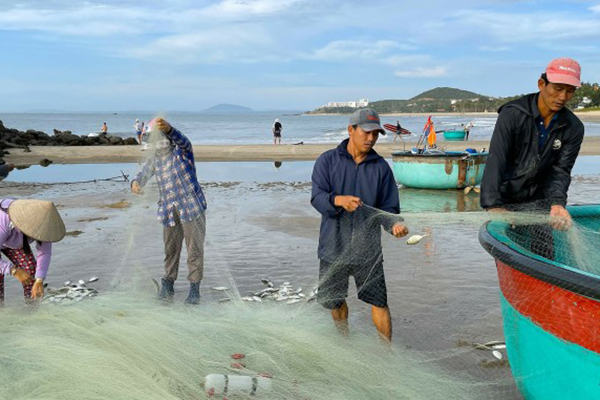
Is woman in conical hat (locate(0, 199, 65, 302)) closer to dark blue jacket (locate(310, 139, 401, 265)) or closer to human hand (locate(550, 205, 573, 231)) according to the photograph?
dark blue jacket (locate(310, 139, 401, 265))

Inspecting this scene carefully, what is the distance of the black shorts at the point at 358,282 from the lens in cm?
377

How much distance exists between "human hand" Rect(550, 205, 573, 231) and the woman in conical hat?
324 centimetres

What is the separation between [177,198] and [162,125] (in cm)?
69

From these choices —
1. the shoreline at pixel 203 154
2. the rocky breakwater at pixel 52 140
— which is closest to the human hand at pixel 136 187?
the shoreline at pixel 203 154

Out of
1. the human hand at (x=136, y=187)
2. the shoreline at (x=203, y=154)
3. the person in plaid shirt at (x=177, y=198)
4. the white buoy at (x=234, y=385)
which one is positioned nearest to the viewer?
the white buoy at (x=234, y=385)

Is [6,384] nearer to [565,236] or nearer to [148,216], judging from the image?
[565,236]

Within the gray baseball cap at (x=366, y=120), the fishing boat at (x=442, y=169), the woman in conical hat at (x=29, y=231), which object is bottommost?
the fishing boat at (x=442, y=169)

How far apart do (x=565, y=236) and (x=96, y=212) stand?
31.1 feet

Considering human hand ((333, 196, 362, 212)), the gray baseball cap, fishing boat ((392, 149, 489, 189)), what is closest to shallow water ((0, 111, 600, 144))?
the gray baseball cap

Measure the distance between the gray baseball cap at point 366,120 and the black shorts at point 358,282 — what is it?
0.90 m

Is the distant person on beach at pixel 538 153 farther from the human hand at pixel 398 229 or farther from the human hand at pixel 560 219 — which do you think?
the human hand at pixel 398 229

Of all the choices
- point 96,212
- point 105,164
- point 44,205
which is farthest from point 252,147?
point 44,205

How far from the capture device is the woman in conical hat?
3.81 meters

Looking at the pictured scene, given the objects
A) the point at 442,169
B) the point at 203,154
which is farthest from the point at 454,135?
the point at 442,169
